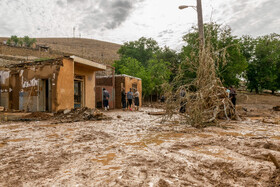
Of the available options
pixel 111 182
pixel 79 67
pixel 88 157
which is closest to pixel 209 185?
pixel 111 182

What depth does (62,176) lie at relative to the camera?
79.1 inches

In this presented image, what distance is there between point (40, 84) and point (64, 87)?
135 centimetres

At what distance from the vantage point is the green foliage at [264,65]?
25797mm

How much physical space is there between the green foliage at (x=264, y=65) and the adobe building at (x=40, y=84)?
25576mm

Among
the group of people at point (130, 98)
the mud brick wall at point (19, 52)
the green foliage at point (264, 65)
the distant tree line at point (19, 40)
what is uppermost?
the distant tree line at point (19, 40)

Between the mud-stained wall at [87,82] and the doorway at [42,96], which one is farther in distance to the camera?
the mud-stained wall at [87,82]

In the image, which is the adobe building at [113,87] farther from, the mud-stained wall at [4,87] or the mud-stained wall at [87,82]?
the mud-stained wall at [4,87]

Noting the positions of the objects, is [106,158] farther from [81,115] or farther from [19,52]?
[19,52]

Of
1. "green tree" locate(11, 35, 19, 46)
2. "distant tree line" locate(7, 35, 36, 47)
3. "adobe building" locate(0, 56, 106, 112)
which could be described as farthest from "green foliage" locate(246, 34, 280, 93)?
"green tree" locate(11, 35, 19, 46)

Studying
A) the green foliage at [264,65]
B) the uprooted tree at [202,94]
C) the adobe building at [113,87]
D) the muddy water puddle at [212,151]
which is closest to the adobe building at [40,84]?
the adobe building at [113,87]

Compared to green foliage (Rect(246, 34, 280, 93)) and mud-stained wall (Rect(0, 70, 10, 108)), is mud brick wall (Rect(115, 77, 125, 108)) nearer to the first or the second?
mud-stained wall (Rect(0, 70, 10, 108))

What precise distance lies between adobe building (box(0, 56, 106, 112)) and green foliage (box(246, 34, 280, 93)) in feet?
83.9

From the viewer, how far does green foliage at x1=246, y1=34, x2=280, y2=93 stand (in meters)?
25.8

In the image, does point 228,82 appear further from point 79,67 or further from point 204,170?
point 204,170
